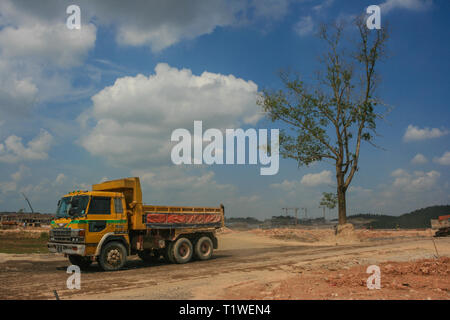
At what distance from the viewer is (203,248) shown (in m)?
17.4

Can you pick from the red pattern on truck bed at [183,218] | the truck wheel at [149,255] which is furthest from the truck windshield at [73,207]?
the truck wheel at [149,255]

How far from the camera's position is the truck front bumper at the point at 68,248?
12.7 meters

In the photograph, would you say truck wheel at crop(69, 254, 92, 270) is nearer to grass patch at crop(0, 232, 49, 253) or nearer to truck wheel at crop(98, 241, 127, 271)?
truck wheel at crop(98, 241, 127, 271)

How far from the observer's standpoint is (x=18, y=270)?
13727 mm

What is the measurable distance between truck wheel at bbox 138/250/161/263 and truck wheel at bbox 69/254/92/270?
2.79m

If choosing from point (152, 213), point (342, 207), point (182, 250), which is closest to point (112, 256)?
point (152, 213)

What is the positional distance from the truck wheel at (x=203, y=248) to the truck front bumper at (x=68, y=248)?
19.3 feet

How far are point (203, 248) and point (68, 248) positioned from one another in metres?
6.58

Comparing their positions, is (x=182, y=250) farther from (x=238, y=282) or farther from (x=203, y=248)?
(x=238, y=282)

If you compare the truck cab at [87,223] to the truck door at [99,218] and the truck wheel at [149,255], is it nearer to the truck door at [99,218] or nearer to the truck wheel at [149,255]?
the truck door at [99,218]
